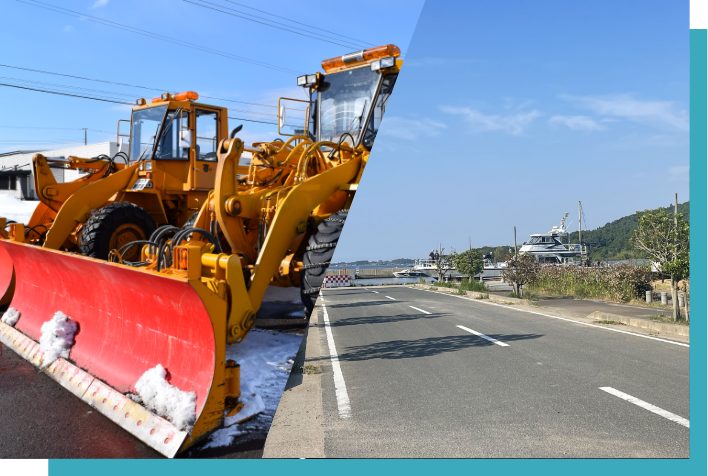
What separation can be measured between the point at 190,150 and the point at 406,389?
5765mm

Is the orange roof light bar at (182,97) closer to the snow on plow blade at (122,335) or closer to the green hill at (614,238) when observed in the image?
the snow on plow blade at (122,335)

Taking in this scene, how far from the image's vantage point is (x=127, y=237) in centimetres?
681

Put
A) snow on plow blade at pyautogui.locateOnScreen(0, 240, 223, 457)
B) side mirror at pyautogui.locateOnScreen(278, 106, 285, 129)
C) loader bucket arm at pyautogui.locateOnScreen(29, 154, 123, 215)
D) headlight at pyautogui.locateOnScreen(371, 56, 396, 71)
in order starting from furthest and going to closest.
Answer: loader bucket arm at pyautogui.locateOnScreen(29, 154, 123, 215) → snow on plow blade at pyautogui.locateOnScreen(0, 240, 223, 457) → side mirror at pyautogui.locateOnScreen(278, 106, 285, 129) → headlight at pyautogui.locateOnScreen(371, 56, 396, 71)

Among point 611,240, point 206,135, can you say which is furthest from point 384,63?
point 206,135

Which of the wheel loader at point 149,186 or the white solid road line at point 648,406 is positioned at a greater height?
the wheel loader at point 149,186

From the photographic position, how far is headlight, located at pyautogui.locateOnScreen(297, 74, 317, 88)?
2.32m

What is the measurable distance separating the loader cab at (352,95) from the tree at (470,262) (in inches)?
21.5

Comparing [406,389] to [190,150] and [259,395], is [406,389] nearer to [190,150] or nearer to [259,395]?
[259,395]

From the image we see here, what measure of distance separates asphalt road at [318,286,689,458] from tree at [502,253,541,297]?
11cm

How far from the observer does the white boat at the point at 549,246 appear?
158cm

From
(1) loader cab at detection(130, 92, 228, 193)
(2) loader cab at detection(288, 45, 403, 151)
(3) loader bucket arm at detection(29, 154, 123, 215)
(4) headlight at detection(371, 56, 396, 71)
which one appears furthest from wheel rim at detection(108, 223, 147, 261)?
(4) headlight at detection(371, 56, 396, 71)

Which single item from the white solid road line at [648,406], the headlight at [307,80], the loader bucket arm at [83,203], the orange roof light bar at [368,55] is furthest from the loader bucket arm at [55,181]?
the white solid road line at [648,406]

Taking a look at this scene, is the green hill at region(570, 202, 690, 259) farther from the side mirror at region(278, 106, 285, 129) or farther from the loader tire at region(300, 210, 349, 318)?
the side mirror at region(278, 106, 285, 129)

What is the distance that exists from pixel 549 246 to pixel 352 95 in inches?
39.7
